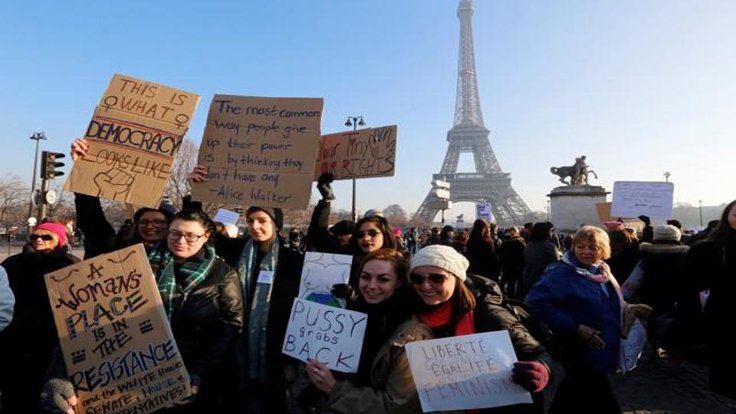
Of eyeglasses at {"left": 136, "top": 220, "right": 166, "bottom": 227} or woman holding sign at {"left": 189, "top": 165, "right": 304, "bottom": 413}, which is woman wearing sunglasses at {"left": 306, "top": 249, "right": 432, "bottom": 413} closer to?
woman holding sign at {"left": 189, "top": 165, "right": 304, "bottom": 413}

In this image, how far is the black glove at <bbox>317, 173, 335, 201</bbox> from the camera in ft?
14.1

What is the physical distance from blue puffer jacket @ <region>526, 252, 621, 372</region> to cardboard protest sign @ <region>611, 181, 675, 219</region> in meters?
5.88

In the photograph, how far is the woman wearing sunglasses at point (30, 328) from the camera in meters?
3.26

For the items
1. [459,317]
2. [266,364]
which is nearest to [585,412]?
[459,317]

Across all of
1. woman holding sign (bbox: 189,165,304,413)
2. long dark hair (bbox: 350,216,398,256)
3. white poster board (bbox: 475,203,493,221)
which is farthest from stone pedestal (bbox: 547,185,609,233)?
woman holding sign (bbox: 189,165,304,413)

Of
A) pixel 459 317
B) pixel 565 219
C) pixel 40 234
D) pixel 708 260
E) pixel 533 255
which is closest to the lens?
pixel 459 317

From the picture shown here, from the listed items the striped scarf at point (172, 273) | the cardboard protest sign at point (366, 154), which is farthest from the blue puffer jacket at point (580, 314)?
the striped scarf at point (172, 273)

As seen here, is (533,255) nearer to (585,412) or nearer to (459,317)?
(585,412)

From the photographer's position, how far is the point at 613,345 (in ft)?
11.3

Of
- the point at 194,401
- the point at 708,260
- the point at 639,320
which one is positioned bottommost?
the point at 194,401

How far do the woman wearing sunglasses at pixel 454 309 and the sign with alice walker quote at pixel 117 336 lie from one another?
1369 mm

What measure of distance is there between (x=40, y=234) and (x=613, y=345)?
14.1 feet

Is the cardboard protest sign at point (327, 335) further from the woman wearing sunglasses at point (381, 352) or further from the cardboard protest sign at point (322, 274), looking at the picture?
the cardboard protest sign at point (322, 274)

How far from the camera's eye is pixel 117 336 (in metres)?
2.62
